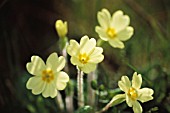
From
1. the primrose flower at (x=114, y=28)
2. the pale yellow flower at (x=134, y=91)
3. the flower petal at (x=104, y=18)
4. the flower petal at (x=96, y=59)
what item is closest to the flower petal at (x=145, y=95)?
the pale yellow flower at (x=134, y=91)

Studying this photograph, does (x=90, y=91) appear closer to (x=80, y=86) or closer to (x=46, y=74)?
(x=80, y=86)

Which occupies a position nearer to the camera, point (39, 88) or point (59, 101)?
point (39, 88)

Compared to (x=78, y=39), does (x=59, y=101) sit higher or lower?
lower

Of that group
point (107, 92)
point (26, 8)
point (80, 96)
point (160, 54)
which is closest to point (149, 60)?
point (160, 54)

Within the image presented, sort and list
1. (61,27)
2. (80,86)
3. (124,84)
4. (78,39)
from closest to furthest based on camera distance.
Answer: (124,84) < (80,86) < (61,27) < (78,39)

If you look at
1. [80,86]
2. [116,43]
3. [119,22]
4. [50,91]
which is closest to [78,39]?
[119,22]

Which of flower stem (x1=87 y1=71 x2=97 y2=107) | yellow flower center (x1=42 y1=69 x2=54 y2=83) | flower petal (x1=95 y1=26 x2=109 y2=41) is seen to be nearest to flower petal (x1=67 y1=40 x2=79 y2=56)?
yellow flower center (x1=42 y1=69 x2=54 y2=83)

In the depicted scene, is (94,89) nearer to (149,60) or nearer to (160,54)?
(149,60)

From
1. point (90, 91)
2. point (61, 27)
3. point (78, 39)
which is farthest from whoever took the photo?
point (78, 39)

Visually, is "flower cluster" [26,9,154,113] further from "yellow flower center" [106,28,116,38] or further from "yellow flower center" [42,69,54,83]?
"yellow flower center" [106,28,116,38]
